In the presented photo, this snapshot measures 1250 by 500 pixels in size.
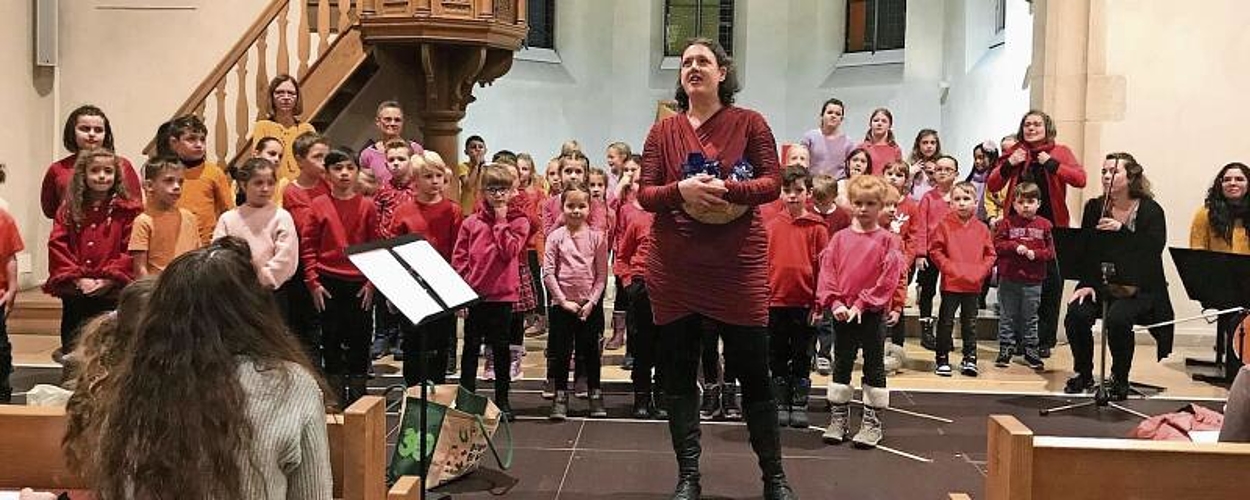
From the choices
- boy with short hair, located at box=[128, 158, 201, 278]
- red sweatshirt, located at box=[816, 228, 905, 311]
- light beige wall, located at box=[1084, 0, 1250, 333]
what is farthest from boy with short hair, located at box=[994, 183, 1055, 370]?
boy with short hair, located at box=[128, 158, 201, 278]

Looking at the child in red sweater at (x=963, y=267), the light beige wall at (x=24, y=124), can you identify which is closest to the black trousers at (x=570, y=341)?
the child in red sweater at (x=963, y=267)

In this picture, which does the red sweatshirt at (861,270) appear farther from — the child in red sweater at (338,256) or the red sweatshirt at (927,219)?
the red sweatshirt at (927,219)

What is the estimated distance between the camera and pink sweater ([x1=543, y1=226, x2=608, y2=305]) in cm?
610

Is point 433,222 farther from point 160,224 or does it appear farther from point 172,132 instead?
point 172,132

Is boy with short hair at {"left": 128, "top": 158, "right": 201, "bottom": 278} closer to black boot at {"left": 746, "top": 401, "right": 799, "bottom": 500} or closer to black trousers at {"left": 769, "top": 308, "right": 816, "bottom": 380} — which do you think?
black trousers at {"left": 769, "top": 308, "right": 816, "bottom": 380}

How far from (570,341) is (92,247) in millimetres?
2288

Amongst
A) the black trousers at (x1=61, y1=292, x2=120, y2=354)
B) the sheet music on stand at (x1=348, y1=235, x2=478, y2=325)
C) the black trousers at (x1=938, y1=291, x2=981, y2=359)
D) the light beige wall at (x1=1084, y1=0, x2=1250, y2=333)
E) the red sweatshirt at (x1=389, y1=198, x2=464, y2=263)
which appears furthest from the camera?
the light beige wall at (x1=1084, y1=0, x2=1250, y2=333)

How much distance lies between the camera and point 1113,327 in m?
6.58

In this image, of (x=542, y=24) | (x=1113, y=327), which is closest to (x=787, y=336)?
(x=1113, y=327)

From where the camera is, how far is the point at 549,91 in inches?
579

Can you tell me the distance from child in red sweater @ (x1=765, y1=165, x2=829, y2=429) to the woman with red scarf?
2.38 meters

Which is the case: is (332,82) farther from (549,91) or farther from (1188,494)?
(1188,494)

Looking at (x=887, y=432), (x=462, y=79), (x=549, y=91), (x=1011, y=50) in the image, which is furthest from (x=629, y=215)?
(x=549, y=91)

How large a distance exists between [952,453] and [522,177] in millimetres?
4097
